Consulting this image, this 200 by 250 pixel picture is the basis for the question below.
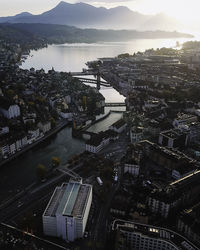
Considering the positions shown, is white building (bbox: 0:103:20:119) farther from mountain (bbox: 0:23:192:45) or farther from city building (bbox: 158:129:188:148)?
mountain (bbox: 0:23:192:45)

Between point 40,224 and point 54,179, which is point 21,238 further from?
point 54,179

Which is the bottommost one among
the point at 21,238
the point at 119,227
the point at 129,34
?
the point at 21,238

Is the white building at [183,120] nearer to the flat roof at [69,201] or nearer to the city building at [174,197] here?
the city building at [174,197]

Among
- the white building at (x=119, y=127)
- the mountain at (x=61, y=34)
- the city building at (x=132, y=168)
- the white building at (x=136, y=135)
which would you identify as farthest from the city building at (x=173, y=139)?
the mountain at (x=61, y=34)

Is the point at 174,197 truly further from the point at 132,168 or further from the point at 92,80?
the point at 92,80

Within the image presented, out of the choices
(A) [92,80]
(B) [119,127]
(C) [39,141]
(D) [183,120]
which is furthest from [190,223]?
(A) [92,80]

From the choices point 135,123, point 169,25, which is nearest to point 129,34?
point 169,25

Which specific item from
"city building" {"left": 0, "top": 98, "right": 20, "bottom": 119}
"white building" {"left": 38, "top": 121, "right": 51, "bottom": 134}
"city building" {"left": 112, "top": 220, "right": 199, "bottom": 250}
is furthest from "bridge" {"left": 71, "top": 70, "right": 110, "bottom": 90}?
"city building" {"left": 112, "top": 220, "right": 199, "bottom": 250}
